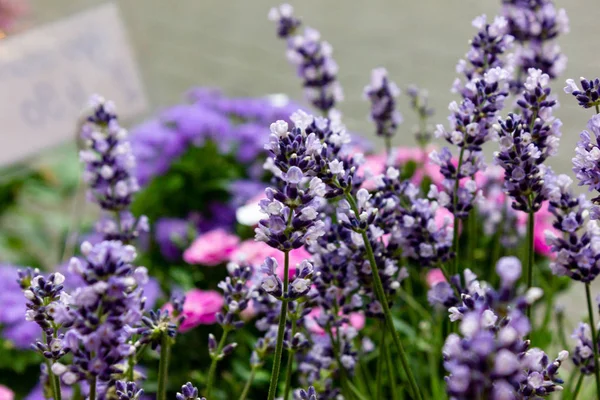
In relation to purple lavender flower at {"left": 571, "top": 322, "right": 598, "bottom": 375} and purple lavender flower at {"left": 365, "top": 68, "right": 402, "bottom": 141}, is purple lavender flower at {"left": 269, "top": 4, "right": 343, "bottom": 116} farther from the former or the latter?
purple lavender flower at {"left": 571, "top": 322, "right": 598, "bottom": 375}

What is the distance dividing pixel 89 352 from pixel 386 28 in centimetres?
131

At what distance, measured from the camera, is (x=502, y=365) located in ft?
0.56

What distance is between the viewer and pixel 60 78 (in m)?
0.84

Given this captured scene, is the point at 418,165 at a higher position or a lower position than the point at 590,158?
higher

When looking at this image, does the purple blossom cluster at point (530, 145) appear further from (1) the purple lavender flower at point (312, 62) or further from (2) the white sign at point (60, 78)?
(2) the white sign at point (60, 78)

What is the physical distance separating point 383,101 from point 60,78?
0.47m

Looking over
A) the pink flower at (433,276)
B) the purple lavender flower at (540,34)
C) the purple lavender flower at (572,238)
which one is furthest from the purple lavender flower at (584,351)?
the pink flower at (433,276)

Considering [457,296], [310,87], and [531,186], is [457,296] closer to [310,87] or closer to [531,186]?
[531,186]

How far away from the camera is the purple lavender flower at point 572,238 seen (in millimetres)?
318

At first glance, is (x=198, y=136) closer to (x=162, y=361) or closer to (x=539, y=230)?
(x=539, y=230)

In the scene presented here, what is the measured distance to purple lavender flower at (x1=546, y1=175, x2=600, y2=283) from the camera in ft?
1.04

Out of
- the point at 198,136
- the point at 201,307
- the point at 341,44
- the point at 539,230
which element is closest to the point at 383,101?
the point at 201,307

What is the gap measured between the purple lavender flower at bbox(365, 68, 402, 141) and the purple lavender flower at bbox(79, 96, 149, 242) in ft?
0.62

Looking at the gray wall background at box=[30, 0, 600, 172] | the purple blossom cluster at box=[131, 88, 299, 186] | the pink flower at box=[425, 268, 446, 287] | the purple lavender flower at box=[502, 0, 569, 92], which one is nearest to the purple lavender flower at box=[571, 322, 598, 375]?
the purple lavender flower at box=[502, 0, 569, 92]
